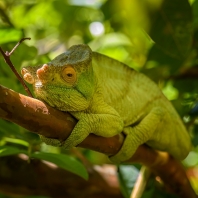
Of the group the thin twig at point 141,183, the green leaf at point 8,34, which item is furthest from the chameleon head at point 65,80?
the thin twig at point 141,183

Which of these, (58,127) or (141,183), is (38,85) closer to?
(58,127)

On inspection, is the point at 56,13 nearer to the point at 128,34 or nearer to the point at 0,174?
the point at 128,34

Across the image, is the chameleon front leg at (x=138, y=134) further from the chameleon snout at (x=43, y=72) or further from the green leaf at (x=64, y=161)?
the chameleon snout at (x=43, y=72)

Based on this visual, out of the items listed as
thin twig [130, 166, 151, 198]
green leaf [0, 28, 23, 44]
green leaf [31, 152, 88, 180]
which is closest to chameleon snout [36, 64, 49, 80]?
green leaf [31, 152, 88, 180]

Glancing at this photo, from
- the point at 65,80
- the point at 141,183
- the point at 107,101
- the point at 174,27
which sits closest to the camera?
the point at 65,80

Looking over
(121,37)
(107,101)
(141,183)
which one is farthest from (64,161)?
(121,37)

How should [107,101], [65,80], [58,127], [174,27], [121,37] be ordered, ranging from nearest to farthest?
1. [58,127]
2. [65,80]
3. [107,101]
4. [174,27]
5. [121,37]
